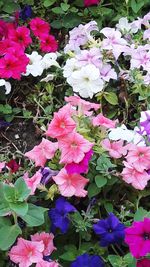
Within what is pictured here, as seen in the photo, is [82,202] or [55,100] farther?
[55,100]

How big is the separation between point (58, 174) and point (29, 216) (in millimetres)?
219

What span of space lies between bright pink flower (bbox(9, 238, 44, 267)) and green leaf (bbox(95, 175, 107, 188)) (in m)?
0.29

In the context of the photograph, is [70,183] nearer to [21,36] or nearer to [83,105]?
[83,105]

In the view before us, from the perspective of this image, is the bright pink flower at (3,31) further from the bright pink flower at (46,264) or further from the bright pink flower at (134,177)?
the bright pink flower at (46,264)

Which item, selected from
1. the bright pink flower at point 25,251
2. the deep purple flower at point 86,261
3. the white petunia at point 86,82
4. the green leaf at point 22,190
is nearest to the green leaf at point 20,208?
the green leaf at point 22,190

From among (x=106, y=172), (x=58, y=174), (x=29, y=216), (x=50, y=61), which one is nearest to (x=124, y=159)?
(x=106, y=172)

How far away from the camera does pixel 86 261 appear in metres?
2.18

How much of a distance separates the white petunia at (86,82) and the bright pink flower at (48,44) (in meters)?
0.34

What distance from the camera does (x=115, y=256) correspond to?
2186mm

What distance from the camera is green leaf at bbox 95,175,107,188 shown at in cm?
233

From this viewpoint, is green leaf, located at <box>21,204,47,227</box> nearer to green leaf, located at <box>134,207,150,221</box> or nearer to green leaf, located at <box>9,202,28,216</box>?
green leaf, located at <box>9,202,28,216</box>

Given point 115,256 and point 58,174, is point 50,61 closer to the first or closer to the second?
point 58,174

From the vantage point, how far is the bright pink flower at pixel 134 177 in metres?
2.34

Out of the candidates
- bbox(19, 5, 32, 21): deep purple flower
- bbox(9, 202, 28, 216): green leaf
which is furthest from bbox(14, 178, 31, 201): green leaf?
bbox(19, 5, 32, 21): deep purple flower
